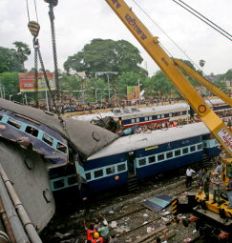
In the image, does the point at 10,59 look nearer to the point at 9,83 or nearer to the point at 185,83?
the point at 9,83

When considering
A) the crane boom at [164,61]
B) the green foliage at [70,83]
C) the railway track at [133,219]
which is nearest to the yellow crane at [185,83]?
the crane boom at [164,61]

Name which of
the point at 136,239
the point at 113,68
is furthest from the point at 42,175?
the point at 113,68

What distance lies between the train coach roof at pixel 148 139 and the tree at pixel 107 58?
72.7 meters

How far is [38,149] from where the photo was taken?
1128cm

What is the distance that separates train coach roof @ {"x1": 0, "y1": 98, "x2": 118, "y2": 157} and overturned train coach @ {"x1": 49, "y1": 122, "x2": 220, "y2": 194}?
503 mm

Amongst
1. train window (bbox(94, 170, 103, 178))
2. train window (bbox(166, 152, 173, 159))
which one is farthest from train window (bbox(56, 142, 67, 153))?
train window (bbox(166, 152, 173, 159))

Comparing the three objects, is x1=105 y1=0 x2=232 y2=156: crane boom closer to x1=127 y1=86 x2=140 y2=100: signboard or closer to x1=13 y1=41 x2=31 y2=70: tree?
x1=127 y1=86 x2=140 y2=100: signboard

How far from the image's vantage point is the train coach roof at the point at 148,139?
14.8 metres

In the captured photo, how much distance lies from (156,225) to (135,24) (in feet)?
30.7

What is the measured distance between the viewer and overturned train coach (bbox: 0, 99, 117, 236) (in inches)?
349

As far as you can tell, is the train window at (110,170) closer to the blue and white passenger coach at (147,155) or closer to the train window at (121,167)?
the blue and white passenger coach at (147,155)

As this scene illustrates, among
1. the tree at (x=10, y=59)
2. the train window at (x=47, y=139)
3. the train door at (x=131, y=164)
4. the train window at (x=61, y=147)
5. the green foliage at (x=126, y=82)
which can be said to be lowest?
the train door at (x=131, y=164)

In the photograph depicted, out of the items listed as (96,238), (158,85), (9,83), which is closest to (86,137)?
(96,238)

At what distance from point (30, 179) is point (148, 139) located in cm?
878
